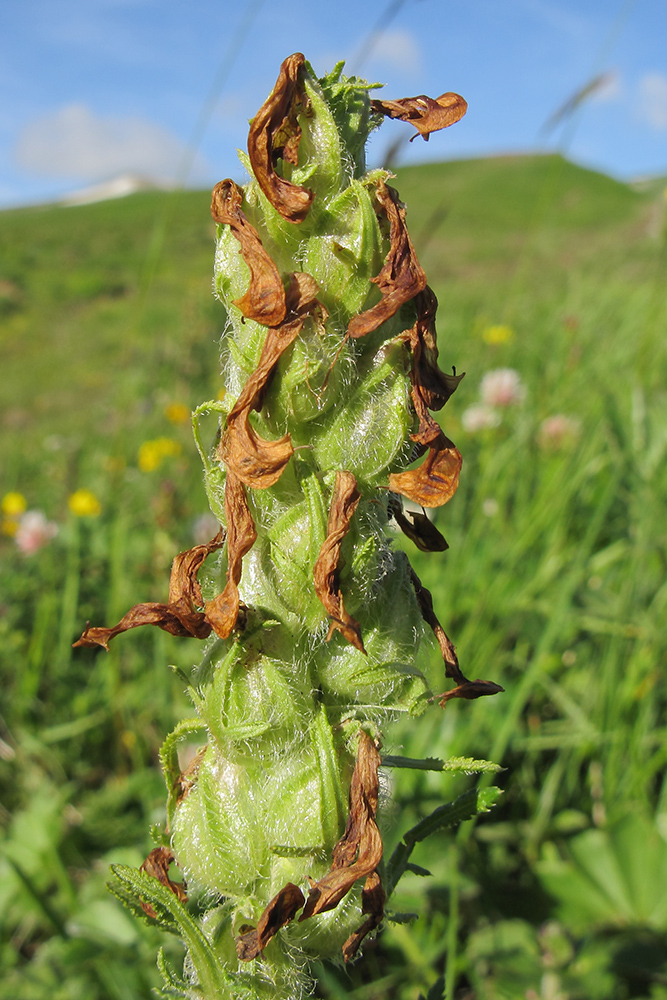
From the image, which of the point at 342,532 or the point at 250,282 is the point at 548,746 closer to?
the point at 342,532

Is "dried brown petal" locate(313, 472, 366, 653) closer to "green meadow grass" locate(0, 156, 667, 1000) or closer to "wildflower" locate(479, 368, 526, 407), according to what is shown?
"green meadow grass" locate(0, 156, 667, 1000)

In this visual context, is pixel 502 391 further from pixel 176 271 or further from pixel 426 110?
pixel 176 271

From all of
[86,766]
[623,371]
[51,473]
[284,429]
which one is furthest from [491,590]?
[51,473]

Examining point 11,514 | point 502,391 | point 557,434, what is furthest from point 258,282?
point 11,514

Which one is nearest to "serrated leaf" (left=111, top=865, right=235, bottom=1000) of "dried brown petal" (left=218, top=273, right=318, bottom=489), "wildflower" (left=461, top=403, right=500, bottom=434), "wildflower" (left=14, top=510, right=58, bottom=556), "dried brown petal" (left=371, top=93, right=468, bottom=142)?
"dried brown petal" (left=218, top=273, right=318, bottom=489)

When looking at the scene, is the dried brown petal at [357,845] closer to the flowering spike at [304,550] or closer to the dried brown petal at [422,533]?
the flowering spike at [304,550]

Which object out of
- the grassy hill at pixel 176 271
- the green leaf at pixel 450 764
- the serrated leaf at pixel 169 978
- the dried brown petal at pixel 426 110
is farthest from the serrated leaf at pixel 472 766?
the grassy hill at pixel 176 271
